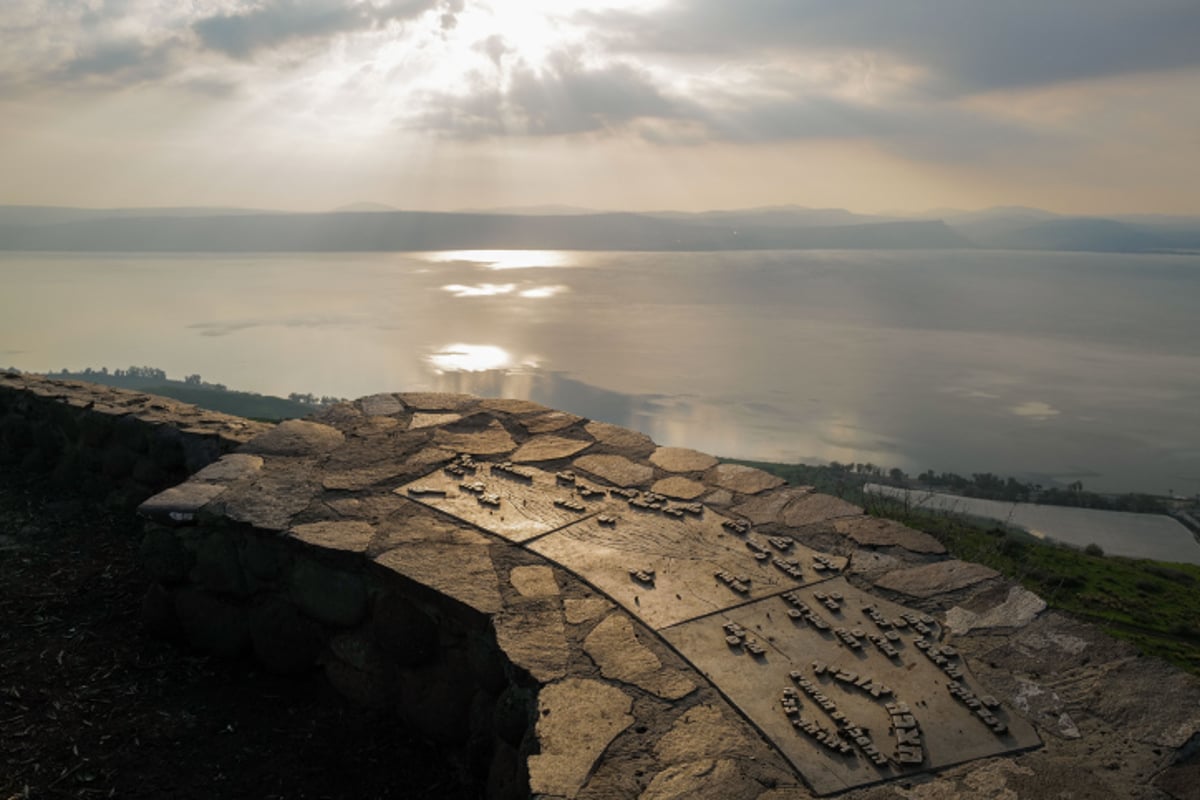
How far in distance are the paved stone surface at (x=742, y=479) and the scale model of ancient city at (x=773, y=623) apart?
0.40 metres

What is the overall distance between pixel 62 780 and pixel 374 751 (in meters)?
1.43

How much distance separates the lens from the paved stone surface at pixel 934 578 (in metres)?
3.68

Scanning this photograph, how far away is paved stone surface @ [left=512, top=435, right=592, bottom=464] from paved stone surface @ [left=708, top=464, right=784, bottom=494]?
1.00 m

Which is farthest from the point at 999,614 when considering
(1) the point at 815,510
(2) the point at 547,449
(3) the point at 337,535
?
(3) the point at 337,535

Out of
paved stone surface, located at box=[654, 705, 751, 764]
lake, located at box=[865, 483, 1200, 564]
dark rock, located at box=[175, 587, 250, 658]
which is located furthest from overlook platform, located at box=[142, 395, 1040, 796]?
lake, located at box=[865, 483, 1200, 564]

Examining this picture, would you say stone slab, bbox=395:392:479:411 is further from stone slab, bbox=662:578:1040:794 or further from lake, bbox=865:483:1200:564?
lake, bbox=865:483:1200:564

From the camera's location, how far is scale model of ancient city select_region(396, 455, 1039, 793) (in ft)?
8.61

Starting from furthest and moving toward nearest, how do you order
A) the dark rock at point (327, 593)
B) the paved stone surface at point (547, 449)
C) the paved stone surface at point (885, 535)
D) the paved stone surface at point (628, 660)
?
the paved stone surface at point (547, 449), the paved stone surface at point (885, 535), the dark rock at point (327, 593), the paved stone surface at point (628, 660)

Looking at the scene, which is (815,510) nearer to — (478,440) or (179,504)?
(478,440)

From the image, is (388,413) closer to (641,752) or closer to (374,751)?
(374,751)

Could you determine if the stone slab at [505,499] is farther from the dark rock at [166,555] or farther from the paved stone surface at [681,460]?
the dark rock at [166,555]

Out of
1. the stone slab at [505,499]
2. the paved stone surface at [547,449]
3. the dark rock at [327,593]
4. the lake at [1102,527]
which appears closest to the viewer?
the dark rock at [327,593]

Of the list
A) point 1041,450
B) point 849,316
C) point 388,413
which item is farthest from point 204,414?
point 849,316

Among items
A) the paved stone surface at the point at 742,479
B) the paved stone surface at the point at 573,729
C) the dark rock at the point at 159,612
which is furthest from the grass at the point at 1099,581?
the dark rock at the point at 159,612
